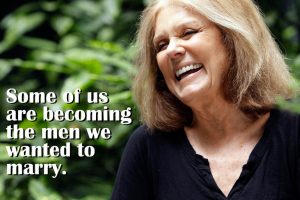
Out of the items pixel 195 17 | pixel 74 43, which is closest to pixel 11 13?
pixel 74 43

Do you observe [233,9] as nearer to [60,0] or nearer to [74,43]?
[74,43]

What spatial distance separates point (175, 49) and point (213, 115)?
0.19 meters

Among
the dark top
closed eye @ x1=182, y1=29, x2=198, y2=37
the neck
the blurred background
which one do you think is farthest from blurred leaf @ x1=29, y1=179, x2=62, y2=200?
closed eye @ x1=182, y1=29, x2=198, y2=37

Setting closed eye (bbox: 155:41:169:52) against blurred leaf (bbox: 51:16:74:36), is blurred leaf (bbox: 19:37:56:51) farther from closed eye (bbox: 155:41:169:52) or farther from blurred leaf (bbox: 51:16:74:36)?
closed eye (bbox: 155:41:169:52)

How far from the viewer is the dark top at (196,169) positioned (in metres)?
1.47

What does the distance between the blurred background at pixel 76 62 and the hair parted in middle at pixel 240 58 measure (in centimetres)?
47

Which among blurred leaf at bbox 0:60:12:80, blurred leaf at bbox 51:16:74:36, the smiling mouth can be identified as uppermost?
blurred leaf at bbox 51:16:74:36

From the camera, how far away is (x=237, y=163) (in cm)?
153

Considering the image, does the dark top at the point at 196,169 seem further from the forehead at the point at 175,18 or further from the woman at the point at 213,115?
the forehead at the point at 175,18

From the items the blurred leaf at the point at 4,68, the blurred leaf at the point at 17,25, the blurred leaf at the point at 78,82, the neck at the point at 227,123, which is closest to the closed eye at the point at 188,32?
the neck at the point at 227,123

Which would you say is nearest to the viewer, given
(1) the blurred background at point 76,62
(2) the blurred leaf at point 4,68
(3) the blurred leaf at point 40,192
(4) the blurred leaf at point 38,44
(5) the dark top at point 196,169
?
(5) the dark top at point 196,169

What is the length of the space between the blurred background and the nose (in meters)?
0.62

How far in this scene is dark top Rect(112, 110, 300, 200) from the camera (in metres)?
1.47

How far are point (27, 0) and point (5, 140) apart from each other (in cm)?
118
